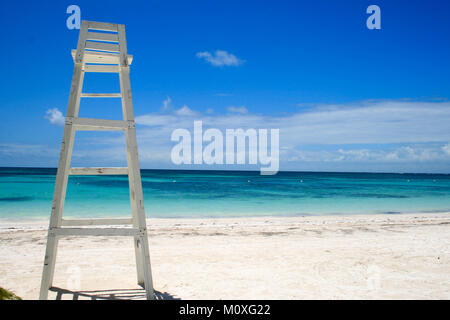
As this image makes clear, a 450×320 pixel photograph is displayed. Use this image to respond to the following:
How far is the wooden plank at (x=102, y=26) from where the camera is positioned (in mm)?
4352

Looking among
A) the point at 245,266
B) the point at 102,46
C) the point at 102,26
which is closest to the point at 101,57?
the point at 102,46

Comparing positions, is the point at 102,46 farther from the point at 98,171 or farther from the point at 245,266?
the point at 245,266

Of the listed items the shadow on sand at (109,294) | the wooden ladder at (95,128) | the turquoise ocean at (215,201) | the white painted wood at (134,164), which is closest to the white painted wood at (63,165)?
the wooden ladder at (95,128)

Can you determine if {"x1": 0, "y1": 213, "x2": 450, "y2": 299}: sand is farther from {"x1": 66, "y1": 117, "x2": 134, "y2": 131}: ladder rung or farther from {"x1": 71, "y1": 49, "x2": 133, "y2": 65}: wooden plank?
{"x1": 71, "y1": 49, "x2": 133, "y2": 65}: wooden plank

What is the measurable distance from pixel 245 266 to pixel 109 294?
8.99 feet

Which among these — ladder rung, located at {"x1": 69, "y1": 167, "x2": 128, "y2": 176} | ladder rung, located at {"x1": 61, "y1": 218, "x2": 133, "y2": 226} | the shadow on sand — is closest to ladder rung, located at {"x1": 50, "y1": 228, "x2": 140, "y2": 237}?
ladder rung, located at {"x1": 61, "y1": 218, "x2": 133, "y2": 226}

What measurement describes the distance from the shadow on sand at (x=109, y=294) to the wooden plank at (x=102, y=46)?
338 centimetres

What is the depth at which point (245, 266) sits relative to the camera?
6691mm

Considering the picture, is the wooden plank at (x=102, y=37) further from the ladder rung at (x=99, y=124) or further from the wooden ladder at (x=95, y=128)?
the ladder rung at (x=99, y=124)

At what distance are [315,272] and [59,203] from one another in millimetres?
4521
